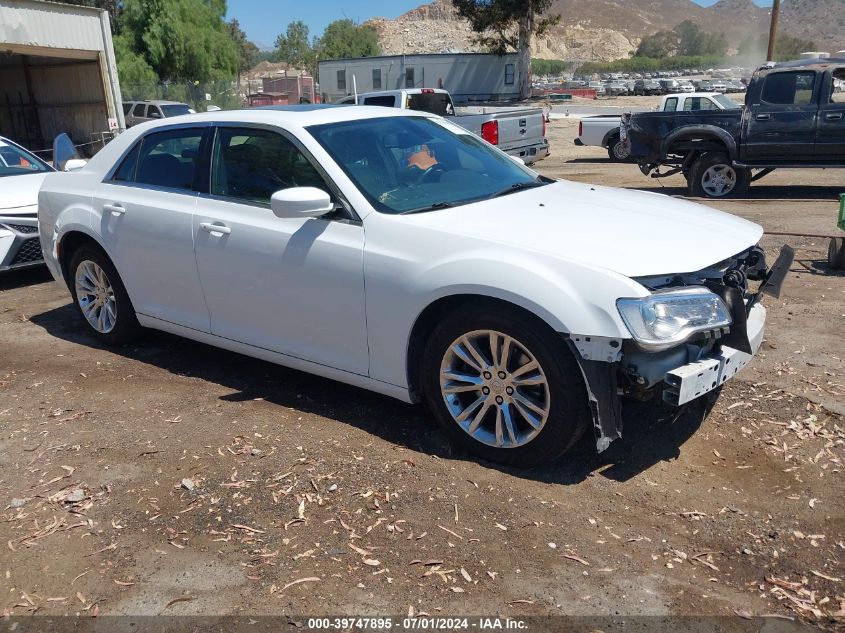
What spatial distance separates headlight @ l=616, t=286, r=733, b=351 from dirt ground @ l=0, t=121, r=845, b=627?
0.80 metres

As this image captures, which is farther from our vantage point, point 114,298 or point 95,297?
point 95,297

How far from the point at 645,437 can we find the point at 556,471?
646 millimetres

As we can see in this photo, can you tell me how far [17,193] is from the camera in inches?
318

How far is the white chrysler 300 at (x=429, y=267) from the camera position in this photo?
3455mm

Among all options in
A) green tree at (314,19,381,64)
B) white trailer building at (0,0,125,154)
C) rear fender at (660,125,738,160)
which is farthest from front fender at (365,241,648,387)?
green tree at (314,19,381,64)

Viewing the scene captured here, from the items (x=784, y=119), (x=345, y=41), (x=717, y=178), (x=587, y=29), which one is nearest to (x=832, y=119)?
(x=784, y=119)

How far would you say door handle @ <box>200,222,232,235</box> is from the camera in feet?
15.0

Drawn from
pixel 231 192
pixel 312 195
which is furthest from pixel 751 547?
pixel 231 192

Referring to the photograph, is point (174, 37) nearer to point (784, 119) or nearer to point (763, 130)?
point (763, 130)

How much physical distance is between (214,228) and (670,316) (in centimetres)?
269

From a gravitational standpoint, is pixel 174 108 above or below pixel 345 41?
below

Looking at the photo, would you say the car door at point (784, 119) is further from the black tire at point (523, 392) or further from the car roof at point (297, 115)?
the black tire at point (523, 392)

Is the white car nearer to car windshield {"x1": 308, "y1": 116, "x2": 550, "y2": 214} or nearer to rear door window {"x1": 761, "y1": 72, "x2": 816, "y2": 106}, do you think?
car windshield {"x1": 308, "y1": 116, "x2": 550, "y2": 214}

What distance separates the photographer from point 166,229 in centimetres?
492
